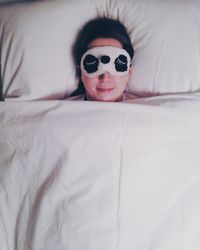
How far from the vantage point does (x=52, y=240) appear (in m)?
1.00

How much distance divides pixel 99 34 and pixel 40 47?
215 millimetres

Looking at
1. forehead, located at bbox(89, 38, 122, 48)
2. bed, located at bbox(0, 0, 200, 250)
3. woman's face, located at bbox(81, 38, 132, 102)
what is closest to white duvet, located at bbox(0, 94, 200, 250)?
bed, located at bbox(0, 0, 200, 250)

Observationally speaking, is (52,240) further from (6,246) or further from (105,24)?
(105,24)

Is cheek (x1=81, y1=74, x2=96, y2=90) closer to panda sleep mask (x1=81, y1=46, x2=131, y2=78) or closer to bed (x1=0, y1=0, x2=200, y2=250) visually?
panda sleep mask (x1=81, y1=46, x2=131, y2=78)

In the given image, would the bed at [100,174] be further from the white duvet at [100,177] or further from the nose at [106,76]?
the nose at [106,76]

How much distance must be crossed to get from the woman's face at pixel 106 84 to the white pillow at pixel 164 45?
0.09 meters

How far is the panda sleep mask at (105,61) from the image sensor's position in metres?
1.12

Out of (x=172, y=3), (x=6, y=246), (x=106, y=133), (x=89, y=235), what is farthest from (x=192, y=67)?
(x=6, y=246)

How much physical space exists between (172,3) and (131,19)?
16cm

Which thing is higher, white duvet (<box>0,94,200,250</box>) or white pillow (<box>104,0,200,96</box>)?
white pillow (<box>104,0,200,96</box>)

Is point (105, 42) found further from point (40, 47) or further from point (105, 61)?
point (40, 47)

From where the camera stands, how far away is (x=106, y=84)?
113cm

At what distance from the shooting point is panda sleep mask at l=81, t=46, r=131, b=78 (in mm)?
1118

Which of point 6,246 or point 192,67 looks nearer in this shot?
point 6,246
